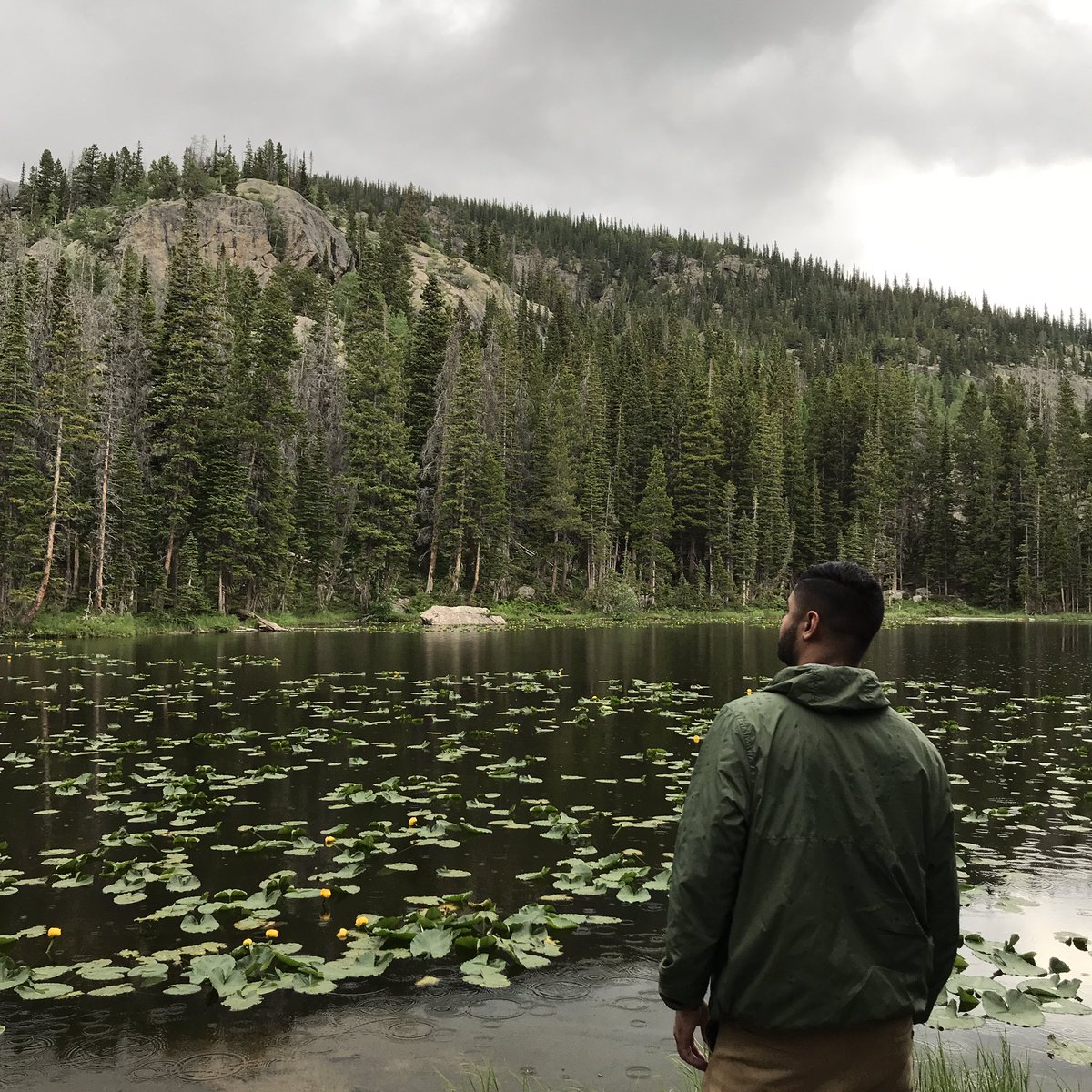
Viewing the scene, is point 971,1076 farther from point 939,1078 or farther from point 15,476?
point 15,476

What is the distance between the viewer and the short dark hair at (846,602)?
Answer: 11.1ft

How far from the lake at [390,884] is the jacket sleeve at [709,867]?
2.38m

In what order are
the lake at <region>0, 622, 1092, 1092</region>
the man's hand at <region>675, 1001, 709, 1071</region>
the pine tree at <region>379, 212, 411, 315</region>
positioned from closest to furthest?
the man's hand at <region>675, 1001, 709, 1071</region>
the lake at <region>0, 622, 1092, 1092</region>
the pine tree at <region>379, 212, 411, 315</region>

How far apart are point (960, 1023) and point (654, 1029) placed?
6.02 ft

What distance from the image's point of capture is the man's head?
11.0ft

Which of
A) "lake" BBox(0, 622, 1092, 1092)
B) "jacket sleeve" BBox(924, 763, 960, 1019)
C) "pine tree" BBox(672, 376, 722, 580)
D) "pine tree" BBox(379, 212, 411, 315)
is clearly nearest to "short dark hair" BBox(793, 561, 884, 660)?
"jacket sleeve" BBox(924, 763, 960, 1019)

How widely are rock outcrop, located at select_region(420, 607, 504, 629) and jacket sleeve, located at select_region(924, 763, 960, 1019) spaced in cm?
4620

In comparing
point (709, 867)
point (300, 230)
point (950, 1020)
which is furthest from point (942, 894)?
point (300, 230)

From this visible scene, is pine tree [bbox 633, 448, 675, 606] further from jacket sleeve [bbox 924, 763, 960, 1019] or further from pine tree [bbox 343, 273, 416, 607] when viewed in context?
jacket sleeve [bbox 924, 763, 960, 1019]

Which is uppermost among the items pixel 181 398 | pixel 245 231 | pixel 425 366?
pixel 245 231

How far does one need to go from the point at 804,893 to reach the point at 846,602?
1043mm

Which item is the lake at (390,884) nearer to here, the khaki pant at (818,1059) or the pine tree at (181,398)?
the khaki pant at (818,1059)

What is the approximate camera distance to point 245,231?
11362 cm

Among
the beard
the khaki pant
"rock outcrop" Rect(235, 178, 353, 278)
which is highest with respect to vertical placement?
"rock outcrop" Rect(235, 178, 353, 278)
